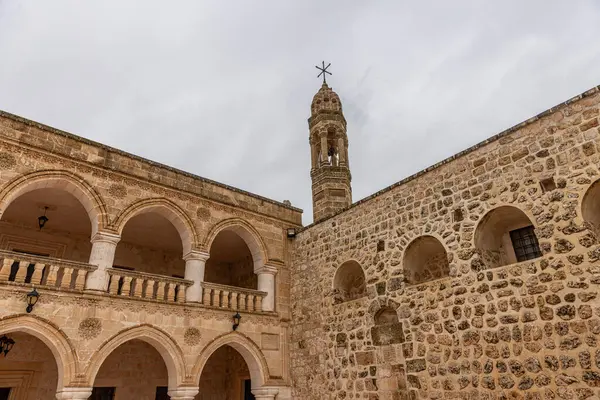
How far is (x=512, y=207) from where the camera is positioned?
19.6ft

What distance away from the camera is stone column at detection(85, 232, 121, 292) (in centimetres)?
705

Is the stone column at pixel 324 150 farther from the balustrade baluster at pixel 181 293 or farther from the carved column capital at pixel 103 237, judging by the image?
the carved column capital at pixel 103 237

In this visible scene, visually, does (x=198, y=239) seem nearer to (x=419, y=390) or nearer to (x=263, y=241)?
(x=263, y=241)

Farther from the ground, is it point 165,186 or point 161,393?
point 165,186

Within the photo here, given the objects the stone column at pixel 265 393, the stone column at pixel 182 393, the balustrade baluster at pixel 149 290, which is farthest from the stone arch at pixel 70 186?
the stone column at pixel 265 393

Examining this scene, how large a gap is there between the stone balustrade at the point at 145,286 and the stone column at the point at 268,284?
1.84m

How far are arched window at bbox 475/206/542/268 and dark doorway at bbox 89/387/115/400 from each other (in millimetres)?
8622

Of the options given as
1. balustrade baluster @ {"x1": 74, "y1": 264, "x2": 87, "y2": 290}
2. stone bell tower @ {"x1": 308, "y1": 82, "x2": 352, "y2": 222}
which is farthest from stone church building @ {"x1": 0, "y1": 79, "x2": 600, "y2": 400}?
stone bell tower @ {"x1": 308, "y1": 82, "x2": 352, "y2": 222}

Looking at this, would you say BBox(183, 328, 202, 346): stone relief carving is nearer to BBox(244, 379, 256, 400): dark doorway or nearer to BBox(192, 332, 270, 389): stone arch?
BBox(192, 332, 270, 389): stone arch

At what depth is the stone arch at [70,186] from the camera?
6.81 meters

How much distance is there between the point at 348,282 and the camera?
8.93m

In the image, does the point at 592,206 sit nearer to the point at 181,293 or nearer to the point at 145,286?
the point at 181,293

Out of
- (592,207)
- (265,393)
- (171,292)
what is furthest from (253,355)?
(592,207)

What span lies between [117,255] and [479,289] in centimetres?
851
